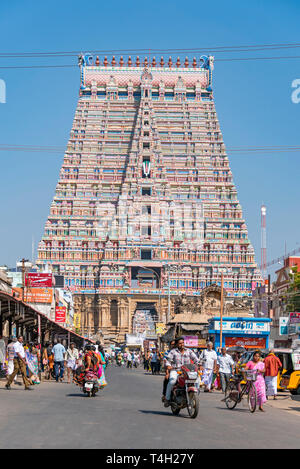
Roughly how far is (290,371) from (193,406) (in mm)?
17123

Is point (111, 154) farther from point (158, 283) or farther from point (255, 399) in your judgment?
point (255, 399)

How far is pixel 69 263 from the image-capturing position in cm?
13500

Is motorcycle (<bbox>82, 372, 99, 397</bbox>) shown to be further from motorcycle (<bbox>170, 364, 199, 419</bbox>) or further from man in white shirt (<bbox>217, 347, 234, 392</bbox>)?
motorcycle (<bbox>170, 364, 199, 419</bbox>)

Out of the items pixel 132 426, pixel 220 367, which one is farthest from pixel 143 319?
pixel 132 426

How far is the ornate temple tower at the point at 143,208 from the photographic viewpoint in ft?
438

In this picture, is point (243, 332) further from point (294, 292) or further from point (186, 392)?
point (186, 392)

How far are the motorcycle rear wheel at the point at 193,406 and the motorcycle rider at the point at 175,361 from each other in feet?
2.45

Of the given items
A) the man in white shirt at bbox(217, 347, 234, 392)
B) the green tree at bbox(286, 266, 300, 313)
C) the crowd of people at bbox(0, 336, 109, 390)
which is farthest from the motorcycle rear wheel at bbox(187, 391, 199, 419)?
the green tree at bbox(286, 266, 300, 313)

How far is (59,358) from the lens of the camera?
35844 mm

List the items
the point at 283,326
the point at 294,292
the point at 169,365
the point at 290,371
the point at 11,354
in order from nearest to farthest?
the point at 169,365 < the point at 11,354 < the point at 290,371 < the point at 283,326 < the point at 294,292

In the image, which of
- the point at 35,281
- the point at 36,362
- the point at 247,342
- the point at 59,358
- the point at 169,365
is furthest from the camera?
the point at 35,281

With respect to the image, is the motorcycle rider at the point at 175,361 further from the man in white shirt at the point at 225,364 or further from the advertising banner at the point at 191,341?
the advertising banner at the point at 191,341

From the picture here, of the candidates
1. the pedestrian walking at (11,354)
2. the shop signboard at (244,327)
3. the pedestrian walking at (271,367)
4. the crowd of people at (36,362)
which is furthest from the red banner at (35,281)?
the pedestrian walking at (271,367)
